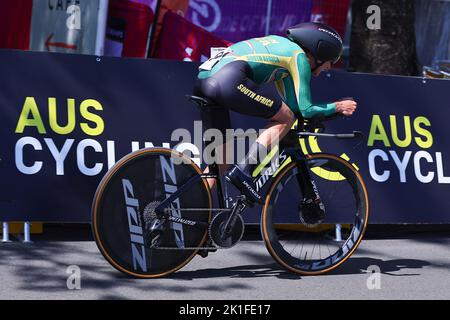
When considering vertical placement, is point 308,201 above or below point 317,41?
below

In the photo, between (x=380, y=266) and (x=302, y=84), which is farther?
(x=380, y=266)

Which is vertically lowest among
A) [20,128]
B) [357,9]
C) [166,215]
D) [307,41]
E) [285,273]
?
[285,273]

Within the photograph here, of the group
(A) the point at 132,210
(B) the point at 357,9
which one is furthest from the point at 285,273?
(B) the point at 357,9

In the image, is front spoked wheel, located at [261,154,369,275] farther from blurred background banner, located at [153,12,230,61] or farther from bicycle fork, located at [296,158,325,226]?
blurred background banner, located at [153,12,230,61]

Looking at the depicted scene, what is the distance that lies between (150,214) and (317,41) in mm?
1642

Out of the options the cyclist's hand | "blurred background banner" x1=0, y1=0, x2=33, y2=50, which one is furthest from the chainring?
"blurred background banner" x1=0, y1=0, x2=33, y2=50

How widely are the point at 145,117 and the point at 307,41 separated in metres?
1.86

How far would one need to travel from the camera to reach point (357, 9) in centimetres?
1067

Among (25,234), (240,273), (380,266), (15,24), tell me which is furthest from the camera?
(15,24)

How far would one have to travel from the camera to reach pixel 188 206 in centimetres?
632

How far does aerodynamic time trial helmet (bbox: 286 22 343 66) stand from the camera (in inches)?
250

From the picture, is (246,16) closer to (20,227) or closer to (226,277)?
(20,227)

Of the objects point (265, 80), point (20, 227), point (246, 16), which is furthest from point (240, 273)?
point (246, 16)

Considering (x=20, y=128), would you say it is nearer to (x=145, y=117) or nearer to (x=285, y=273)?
(x=145, y=117)
